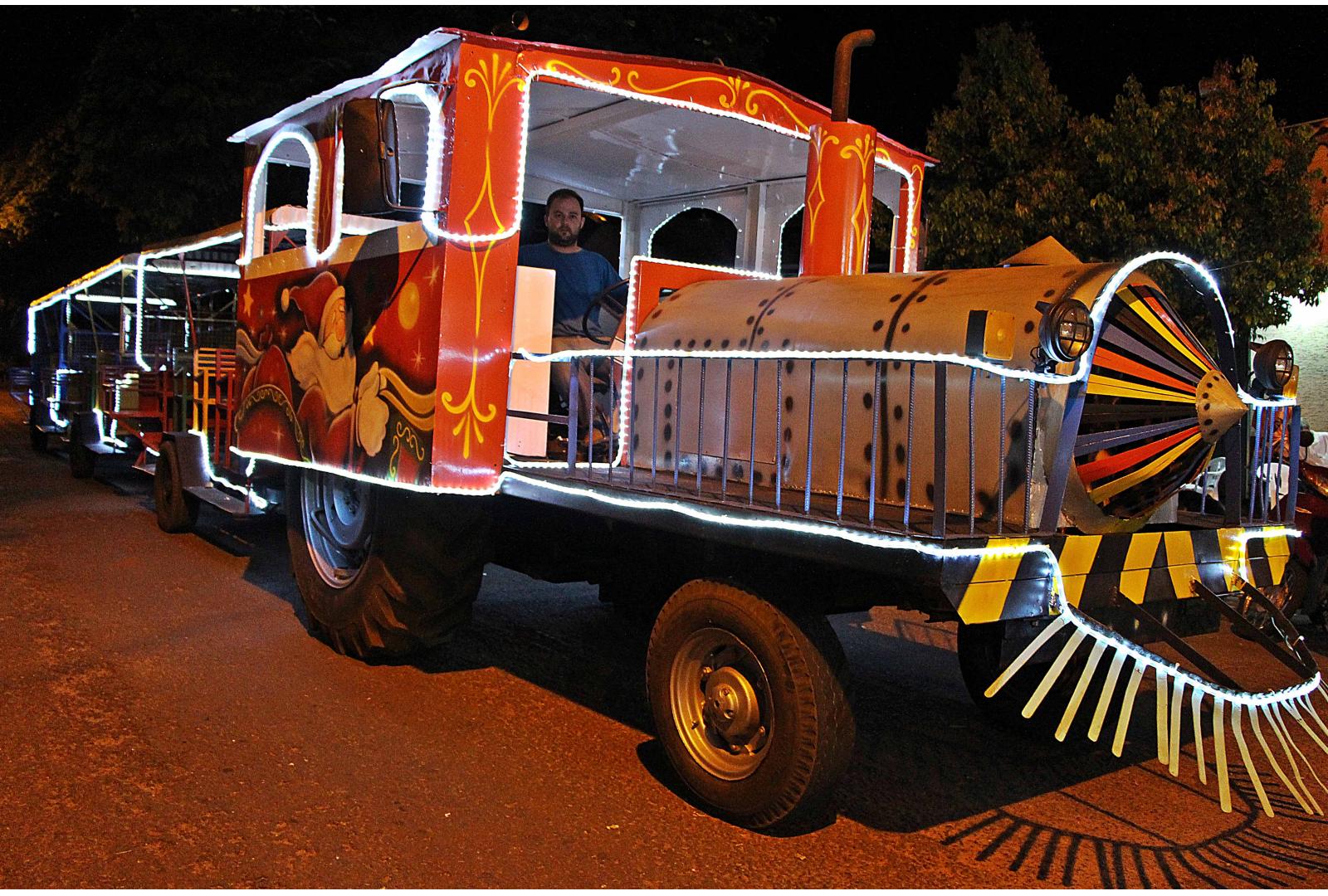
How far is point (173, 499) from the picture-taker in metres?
9.61

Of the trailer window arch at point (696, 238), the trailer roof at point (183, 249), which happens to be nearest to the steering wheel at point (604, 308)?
the trailer window arch at point (696, 238)

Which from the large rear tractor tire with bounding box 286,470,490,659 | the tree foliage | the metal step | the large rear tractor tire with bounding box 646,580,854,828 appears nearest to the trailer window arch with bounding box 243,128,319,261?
the large rear tractor tire with bounding box 286,470,490,659

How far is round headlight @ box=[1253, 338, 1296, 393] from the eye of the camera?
4340 mm

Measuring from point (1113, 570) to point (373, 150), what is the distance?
3284 millimetres

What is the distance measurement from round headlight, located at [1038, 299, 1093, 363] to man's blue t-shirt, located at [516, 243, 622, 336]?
3181 millimetres

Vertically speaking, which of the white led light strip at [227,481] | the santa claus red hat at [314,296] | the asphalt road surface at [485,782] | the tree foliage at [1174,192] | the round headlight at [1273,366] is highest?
the tree foliage at [1174,192]

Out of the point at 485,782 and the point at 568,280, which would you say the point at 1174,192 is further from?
the point at 485,782

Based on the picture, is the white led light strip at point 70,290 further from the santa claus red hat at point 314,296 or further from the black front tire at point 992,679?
the black front tire at point 992,679

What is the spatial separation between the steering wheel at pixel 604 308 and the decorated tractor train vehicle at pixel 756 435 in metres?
0.03

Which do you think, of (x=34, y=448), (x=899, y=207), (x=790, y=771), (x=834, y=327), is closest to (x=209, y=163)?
(x=34, y=448)

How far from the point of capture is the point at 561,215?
6.28 meters

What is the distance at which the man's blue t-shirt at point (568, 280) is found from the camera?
6.14m

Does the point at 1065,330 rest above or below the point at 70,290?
below

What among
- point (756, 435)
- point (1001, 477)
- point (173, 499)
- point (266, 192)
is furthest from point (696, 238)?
point (1001, 477)
